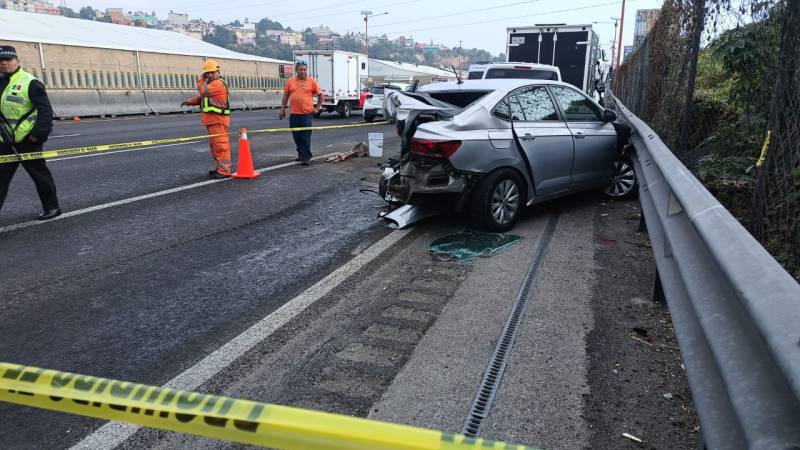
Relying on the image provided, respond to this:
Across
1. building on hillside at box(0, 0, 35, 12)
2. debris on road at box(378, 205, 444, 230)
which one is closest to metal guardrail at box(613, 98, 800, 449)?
debris on road at box(378, 205, 444, 230)

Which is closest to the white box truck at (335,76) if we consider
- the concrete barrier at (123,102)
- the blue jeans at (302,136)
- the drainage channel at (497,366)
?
the concrete barrier at (123,102)

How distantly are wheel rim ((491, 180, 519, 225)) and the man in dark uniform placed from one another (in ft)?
16.7

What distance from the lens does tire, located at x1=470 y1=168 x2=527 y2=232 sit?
19.4ft

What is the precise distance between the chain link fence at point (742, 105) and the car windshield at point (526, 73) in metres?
2.49

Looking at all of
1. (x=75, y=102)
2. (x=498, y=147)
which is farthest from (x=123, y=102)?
(x=498, y=147)

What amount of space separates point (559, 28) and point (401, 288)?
44.6 feet

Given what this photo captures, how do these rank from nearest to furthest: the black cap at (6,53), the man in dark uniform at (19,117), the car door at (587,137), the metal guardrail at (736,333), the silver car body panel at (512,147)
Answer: the metal guardrail at (736,333) → the silver car body panel at (512,147) → the black cap at (6,53) → the man in dark uniform at (19,117) → the car door at (587,137)

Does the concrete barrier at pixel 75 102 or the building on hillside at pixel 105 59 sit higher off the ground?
the building on hillside at pixel 105 59

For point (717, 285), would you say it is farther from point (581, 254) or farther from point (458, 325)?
point (581, 254)

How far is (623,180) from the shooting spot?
25.1 ft

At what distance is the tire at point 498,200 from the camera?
233 inches

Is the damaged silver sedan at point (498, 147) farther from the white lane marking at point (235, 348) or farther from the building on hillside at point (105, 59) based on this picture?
the building on hillside at point (105, 59)

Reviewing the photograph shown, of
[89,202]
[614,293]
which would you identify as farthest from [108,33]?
[614,293]

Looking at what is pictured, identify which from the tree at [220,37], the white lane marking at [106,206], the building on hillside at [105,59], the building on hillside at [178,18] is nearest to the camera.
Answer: the white lane marking at [106,206]
